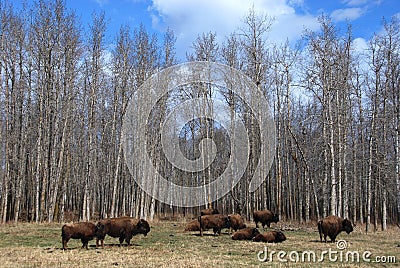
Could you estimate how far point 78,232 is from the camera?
40.6 feet

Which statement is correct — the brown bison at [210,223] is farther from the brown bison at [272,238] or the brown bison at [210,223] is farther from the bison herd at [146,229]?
the brown bison at [272,238]

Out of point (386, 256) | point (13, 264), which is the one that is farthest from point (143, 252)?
point (386, 256)

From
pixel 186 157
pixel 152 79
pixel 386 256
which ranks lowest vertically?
pixel 386 256

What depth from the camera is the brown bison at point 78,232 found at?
1220 cm

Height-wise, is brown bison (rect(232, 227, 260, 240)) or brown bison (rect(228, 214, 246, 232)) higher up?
brown bison (rect(228, 214, 246, 232))

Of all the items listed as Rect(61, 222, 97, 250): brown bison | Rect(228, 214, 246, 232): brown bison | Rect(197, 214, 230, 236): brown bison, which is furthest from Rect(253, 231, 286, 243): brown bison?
Rect(61, 222, 97, 250): brown bison

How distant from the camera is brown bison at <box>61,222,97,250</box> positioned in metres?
12.2

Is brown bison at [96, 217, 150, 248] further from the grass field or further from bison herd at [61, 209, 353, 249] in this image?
the grass field

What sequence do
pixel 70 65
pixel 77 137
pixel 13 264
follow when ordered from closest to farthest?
pixel 13 264, pixel 70 65, pixel 77 137

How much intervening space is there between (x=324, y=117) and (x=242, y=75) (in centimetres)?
754

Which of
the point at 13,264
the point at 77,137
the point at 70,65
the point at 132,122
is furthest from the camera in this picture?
the point at 77,137

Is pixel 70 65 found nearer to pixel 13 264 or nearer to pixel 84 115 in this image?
pixel 84 115

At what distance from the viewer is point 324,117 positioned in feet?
72.9

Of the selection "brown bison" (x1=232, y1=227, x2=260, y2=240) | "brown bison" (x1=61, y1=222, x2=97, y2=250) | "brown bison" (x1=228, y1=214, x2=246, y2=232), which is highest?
"brown bison" (x1=61, y1=222, x2=97, y2=250)
